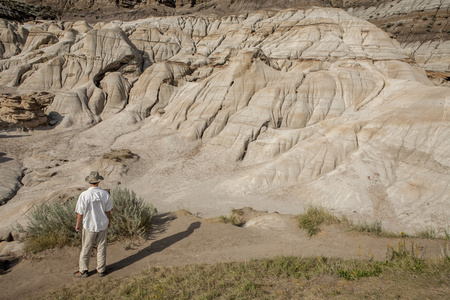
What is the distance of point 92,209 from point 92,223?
268 millimetres

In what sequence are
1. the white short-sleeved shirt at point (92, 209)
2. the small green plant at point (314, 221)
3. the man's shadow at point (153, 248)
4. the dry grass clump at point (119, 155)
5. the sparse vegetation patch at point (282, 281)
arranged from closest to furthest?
the sparse vegetation patch at point (282, 281) → the white short-sleeved shirt at point (92, 209) → the man's shadow at point (153, 248) → the small green plant at point (314, 221) → the dry grass clump at point (119, 155)

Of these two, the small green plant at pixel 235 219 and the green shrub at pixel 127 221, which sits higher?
the green shrub at pixel 127 221

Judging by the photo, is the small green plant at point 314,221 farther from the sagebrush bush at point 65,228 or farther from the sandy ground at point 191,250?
the sagebrush bush at point 65,228

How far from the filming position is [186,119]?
22.7 metres

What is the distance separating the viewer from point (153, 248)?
5.91m

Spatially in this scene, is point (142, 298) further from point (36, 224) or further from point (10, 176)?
point (10, 176)

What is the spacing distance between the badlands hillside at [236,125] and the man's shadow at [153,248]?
215 inches

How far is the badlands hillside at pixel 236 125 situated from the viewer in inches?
523

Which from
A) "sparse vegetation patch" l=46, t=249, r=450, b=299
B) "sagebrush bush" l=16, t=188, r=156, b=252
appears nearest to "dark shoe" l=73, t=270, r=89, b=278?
"sparse vegetation patch" l=46, t=249, r=450, b=299

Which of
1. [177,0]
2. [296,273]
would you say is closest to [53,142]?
[296,273]

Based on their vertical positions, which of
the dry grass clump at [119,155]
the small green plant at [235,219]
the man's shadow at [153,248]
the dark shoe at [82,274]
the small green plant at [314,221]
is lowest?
the dry grass clump at [119,155]

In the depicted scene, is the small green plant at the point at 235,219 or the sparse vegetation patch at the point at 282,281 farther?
the small green plant at the point at 235,219

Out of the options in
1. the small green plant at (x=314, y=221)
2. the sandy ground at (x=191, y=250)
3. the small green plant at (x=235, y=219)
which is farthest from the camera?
the small green plant at (x=235, y=219)

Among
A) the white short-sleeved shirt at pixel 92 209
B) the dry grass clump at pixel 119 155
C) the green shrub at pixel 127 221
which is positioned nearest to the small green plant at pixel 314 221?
the green shrub at pixel 127 221
